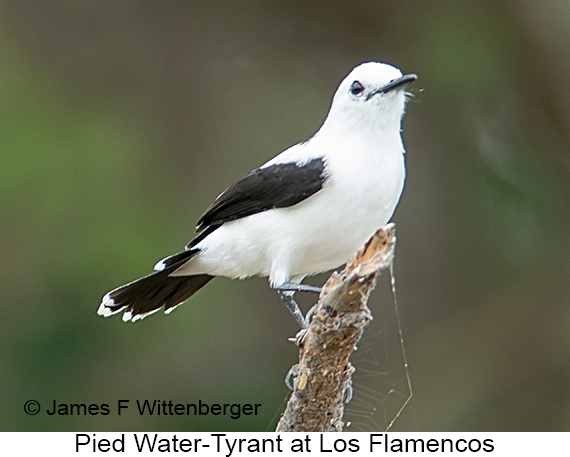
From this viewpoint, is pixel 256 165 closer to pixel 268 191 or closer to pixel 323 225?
pixel 268 191

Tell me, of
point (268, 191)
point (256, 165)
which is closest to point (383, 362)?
point (256, 165)

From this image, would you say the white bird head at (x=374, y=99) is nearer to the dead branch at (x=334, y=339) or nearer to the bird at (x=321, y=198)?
the bird at (x=321, y=198)

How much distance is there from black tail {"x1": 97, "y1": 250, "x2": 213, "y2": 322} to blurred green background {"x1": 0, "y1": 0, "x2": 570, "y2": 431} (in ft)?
5.47


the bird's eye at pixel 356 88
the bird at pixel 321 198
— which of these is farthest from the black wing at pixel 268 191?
the bird's eye at pixel 356 88

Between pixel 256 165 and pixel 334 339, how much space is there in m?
4.59

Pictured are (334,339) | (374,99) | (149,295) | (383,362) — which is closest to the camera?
(334,339)

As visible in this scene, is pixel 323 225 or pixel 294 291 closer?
pixel 323 225

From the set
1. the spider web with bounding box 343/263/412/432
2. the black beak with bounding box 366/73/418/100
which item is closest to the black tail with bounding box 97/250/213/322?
the black beak with bounding box 366/73/418/100

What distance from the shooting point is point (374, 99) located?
17.4 ft

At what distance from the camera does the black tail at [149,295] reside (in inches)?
235

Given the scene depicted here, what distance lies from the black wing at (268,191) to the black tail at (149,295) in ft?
Answer: 1.53

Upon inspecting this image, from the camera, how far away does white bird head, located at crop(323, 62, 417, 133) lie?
17.4 ft

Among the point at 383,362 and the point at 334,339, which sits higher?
the point at 383,362

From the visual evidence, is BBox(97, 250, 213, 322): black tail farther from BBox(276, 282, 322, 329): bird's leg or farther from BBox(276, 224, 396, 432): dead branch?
BBox(276, 224, 396, 432): dead branch
